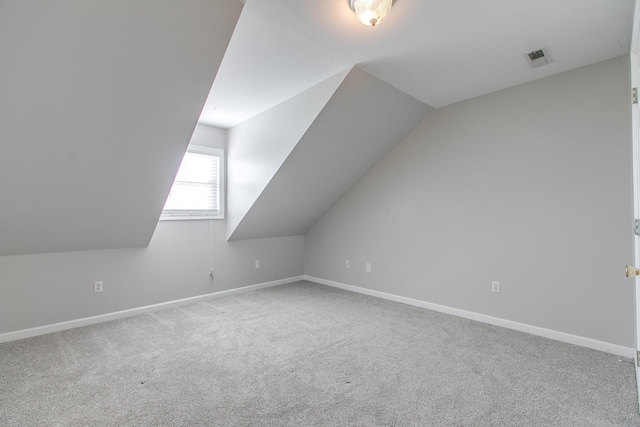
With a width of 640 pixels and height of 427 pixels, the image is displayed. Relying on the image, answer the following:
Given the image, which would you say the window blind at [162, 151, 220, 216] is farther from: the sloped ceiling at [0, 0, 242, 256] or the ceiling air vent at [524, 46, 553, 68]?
the ceiling air vent at [524, 46, 553, 68]

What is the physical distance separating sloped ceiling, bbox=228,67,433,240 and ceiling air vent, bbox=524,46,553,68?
1.06 meters

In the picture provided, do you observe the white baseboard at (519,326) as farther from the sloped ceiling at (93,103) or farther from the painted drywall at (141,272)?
the sloped ceiling at (93,103)

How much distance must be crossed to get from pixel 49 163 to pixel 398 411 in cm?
291

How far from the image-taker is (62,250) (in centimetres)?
312

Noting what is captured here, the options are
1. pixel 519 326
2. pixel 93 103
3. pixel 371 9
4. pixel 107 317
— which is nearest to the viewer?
pixel 371 9

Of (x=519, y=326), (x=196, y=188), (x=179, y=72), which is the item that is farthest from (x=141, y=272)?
(x=519, y=326)

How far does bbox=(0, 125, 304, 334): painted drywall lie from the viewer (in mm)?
2955

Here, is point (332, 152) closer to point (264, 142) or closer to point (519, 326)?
point (264, 142)

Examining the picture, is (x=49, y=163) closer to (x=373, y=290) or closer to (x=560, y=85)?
(x=373, y=290)

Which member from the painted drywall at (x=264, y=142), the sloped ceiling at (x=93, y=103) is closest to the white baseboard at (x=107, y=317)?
the sloped ceiling at (x=93, y=103)

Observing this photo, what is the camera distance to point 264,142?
145 inches

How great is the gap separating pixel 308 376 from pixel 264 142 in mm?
2521

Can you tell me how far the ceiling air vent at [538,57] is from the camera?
2432mm

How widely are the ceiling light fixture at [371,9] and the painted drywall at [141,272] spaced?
287 centimetres
